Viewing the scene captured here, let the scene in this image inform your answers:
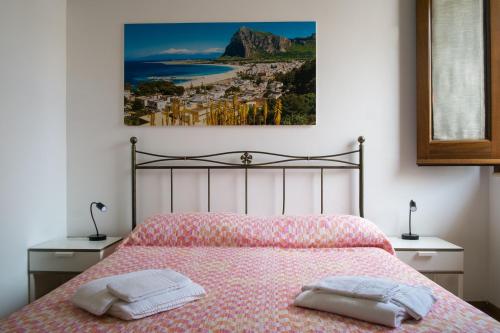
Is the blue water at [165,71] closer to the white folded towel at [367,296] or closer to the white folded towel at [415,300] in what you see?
the white folded towel at [367,296]

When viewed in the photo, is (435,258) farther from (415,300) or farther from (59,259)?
(59,259)

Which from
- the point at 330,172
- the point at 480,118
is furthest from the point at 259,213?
the point at 480,118

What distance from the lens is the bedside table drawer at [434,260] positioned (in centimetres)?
255

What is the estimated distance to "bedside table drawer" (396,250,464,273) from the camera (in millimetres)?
2555

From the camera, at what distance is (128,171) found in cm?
303

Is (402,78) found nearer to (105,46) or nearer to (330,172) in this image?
(330,172)

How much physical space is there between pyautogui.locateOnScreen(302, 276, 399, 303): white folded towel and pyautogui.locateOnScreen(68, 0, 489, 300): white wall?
4.77ft

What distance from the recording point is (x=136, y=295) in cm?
140

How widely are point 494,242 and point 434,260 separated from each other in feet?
2.10

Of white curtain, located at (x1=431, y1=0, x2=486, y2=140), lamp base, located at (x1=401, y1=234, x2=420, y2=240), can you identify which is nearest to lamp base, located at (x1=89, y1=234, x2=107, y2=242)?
lamp base, located at (x1=401, y1=234, x2=420, y2=240)

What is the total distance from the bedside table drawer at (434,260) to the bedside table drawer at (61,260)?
2.03 m

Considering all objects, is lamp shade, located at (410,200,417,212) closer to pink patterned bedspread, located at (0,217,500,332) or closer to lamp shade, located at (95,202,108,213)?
pink patterned bedspread, located at (0,217,500,332)

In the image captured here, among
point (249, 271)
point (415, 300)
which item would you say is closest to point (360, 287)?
point (415, 300)

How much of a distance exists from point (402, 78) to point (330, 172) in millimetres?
892
